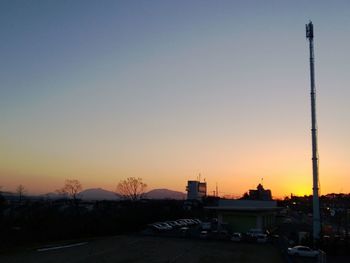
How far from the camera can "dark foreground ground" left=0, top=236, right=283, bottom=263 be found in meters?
29.3

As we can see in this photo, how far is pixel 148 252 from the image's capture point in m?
32.7

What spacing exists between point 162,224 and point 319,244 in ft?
73.9

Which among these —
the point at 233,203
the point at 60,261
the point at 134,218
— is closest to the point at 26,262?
the point at 60,261

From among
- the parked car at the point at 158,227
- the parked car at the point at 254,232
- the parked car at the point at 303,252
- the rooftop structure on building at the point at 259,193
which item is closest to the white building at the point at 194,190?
the rooftop structure on building at the point at 259,193

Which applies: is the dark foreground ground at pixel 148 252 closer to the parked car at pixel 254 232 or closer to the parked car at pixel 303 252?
the parked car at pixel 303 252

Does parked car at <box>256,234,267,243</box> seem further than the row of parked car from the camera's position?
No

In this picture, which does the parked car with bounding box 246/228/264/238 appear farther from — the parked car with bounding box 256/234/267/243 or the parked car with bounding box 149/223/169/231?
the parked car with bounding box 149/223/169/231

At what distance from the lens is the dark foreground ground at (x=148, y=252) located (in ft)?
96.0

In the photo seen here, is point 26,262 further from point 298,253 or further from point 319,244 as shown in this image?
point 319,244

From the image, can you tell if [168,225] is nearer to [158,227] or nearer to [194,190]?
[158,227]

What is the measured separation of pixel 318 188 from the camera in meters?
39.2

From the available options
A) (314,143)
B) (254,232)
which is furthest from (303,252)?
(254,232)

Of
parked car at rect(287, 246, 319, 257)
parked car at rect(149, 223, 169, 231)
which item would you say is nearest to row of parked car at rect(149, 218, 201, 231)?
parked car at rect(149, 223, 169, 231)

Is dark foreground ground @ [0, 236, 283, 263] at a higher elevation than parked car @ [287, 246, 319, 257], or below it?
below
